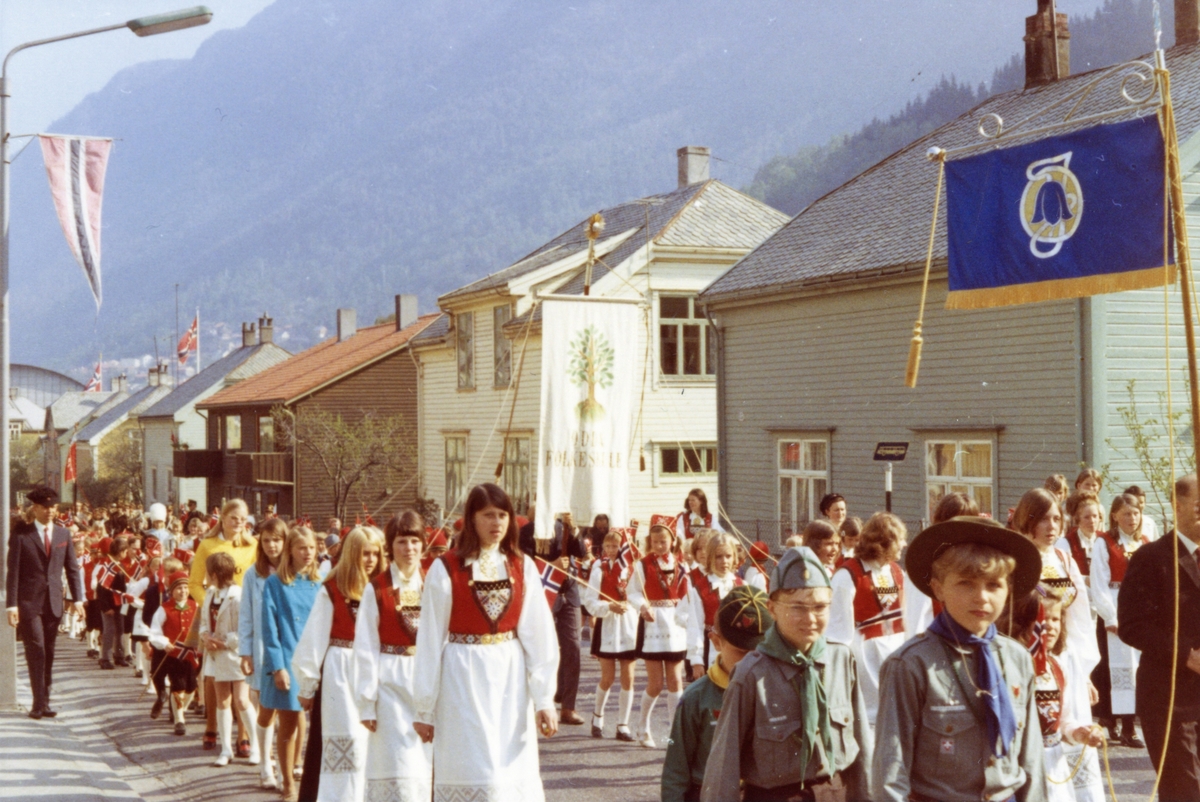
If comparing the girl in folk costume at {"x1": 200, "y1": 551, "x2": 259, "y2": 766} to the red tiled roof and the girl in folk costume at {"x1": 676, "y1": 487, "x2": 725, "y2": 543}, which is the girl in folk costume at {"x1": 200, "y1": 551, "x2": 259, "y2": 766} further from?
the red tiled roof

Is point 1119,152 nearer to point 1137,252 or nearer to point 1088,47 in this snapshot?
point 1137,252

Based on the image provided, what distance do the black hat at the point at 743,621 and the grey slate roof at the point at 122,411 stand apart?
72.0 meters

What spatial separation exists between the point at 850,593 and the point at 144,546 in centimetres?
1214

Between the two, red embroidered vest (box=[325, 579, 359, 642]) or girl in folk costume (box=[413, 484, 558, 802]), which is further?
red embroidered vest (box=[325, 579, 359, 642])

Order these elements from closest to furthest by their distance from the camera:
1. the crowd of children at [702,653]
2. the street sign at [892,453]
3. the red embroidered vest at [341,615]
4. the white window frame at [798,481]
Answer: the crowd of children at [702,653] < the red embroidered vest at [341,615] < the street sign at [892,453] < the white window frame at [798,481]

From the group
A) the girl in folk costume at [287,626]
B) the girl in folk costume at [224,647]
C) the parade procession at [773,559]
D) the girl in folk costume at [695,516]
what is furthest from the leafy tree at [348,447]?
the girl in folk costume at [287,626]

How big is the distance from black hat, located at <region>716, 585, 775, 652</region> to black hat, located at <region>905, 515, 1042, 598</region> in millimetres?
566

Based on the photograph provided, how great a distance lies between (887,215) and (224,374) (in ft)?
152

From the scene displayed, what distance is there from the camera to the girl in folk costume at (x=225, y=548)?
1025 centimetres

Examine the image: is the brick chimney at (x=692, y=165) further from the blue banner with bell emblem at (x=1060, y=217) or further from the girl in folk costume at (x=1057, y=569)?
the girl in folk costume at (x=1057, y=569)

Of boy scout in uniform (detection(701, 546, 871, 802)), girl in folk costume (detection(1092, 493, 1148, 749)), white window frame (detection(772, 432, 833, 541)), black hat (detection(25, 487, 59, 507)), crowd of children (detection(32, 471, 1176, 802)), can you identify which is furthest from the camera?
white window frame (detection(772, 432, 833, 541))

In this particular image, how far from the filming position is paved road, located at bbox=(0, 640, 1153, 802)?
28.5ft

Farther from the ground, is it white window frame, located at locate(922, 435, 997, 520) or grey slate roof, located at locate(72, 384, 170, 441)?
grey slate roof, located at locate(72, 384, 170, 441)

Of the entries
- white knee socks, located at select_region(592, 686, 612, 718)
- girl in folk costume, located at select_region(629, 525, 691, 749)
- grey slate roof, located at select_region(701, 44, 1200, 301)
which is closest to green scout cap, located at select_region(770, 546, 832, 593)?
girl in folk costume, located at select_region(629, 525, 691, 749)
